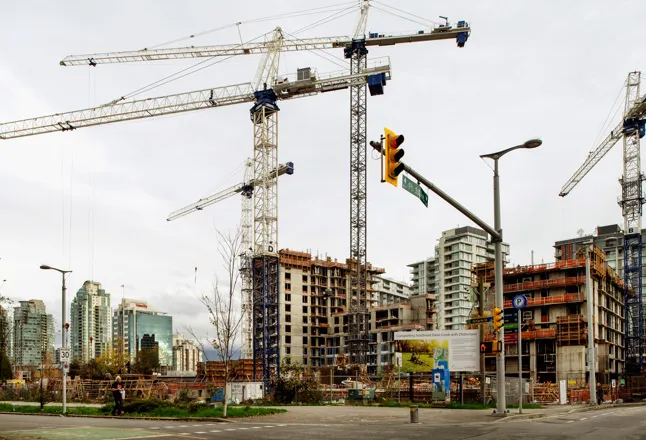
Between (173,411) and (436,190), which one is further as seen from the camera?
(173,411)

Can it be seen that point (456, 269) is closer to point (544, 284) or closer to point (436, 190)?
point (544, 284)

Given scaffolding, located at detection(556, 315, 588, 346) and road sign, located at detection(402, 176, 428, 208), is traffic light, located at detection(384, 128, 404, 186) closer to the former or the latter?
road sign, located at detection(402, 176, 428, 208)

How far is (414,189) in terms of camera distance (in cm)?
2050

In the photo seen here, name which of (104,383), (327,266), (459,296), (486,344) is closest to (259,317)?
(104,383)

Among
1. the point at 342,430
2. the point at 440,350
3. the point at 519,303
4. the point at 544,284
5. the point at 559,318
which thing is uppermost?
the point at 544,284

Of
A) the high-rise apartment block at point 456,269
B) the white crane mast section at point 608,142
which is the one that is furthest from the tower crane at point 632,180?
the high-rise apartment block at point 456,269

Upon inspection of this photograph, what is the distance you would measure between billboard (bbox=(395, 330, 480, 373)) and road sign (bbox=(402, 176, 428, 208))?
18.7m

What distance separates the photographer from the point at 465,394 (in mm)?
40000

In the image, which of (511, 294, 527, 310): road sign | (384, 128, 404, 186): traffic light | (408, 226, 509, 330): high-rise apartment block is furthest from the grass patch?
(408, 226, 509, 330): high-rise apartment block

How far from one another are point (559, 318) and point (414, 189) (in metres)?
79.3

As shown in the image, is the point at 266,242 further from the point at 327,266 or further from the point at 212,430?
the point at 327,266

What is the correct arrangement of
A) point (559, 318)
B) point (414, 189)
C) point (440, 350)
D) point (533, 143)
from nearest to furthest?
point (414, 189) < point (533, 143) < point (440, 350) < point (559, 318)

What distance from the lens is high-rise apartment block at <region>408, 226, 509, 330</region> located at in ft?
577

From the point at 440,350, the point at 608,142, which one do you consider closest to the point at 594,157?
the point at 608,142
